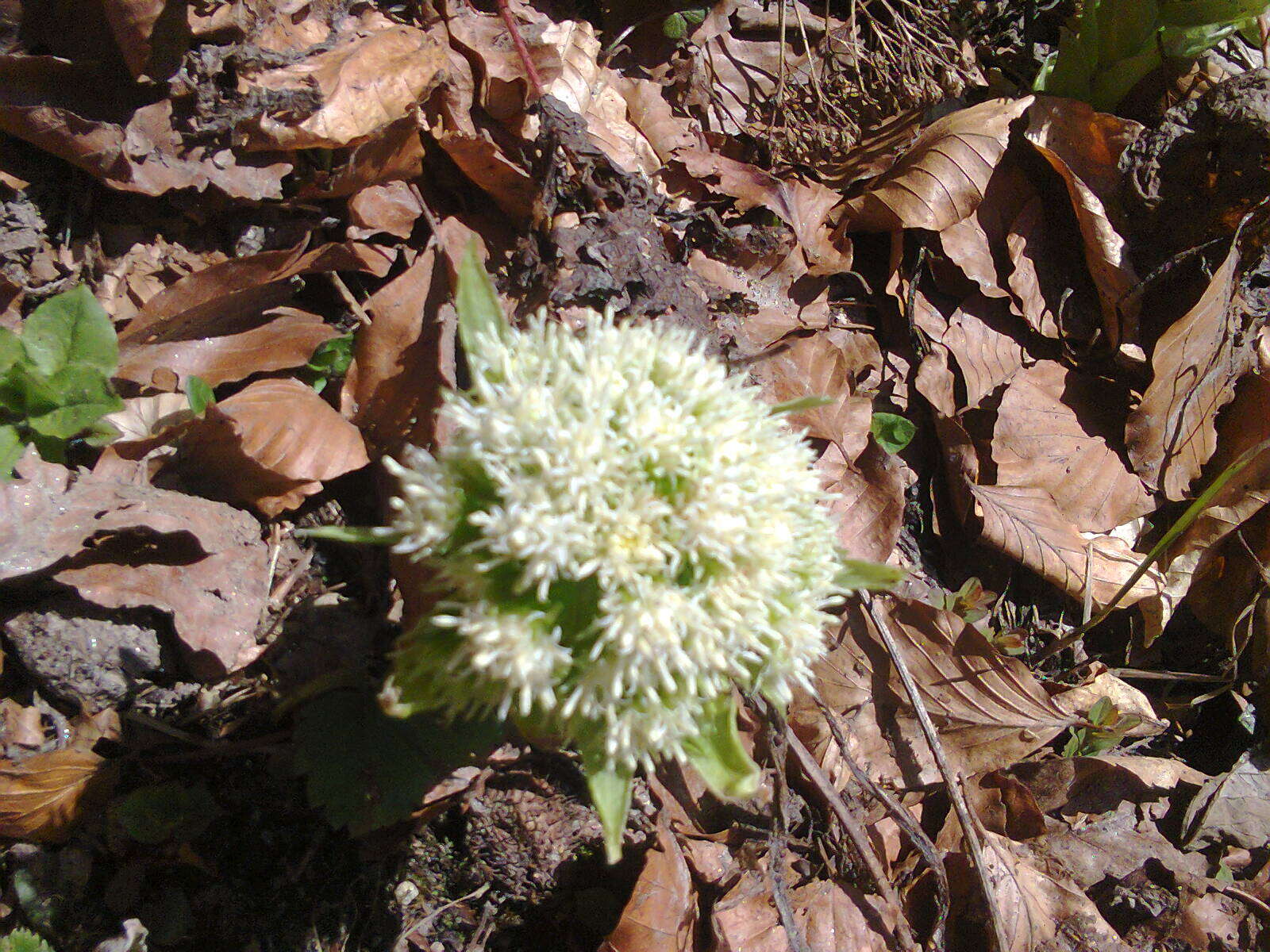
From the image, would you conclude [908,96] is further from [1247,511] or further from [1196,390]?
[1247,511]

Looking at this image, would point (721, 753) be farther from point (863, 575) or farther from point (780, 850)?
point (780, 850)

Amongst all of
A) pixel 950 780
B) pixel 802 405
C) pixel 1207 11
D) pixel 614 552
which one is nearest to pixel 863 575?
pixel 802 405

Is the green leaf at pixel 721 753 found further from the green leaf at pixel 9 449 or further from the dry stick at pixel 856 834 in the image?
the green leaf at pixel 9 449

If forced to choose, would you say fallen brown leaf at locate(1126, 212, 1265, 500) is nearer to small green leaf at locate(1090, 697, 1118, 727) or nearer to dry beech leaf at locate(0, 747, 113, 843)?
small green leaf at locate(1090, 697, 1118, 727)

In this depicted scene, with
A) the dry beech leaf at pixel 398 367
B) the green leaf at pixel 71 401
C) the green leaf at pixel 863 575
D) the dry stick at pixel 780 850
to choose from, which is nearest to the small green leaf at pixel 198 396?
the green leaf at pixel 71 401

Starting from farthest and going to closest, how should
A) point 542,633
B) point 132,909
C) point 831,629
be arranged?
point 831,629, point 132,909, point 542,633

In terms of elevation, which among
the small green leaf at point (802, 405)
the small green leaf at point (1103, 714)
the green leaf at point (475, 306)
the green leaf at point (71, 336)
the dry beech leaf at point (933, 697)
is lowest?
the dry beech leaf at point (933, 697)

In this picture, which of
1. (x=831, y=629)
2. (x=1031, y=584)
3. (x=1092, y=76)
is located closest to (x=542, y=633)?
(x=831, y=629)
